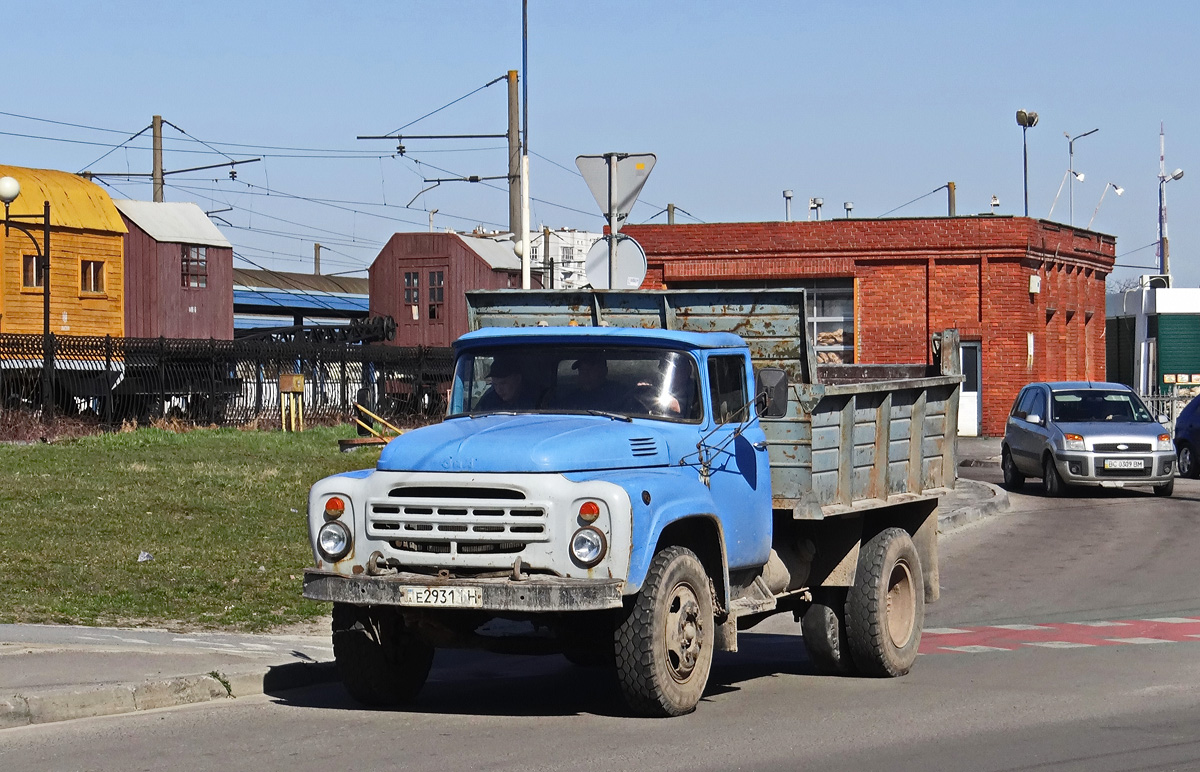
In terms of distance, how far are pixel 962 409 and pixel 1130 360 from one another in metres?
13.4

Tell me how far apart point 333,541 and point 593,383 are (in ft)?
5.45

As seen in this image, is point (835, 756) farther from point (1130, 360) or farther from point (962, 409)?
point (1130, 360)

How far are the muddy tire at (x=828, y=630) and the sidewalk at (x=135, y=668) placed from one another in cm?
291

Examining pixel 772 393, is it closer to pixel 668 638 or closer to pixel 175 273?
pixel 668 638

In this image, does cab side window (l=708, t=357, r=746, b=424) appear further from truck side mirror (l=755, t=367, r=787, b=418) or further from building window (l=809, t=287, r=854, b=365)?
building window (l=809, t=287, r=854, b=365)

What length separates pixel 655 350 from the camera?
340 inches

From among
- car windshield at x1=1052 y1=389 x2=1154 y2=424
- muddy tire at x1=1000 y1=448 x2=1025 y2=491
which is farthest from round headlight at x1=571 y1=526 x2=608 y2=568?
muddy tire at x1=1000 y1=448 x2=1025 y2=491

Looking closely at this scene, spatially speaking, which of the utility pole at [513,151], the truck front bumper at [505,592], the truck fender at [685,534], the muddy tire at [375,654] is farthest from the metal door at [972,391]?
the truck front bumper at [505,592]

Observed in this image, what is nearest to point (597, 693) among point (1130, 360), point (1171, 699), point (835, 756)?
point (835, 756)

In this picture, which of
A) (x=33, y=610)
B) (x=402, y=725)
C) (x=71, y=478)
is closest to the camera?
(x=402, y=725)

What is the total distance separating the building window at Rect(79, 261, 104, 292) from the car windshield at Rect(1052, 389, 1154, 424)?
88.6 feet

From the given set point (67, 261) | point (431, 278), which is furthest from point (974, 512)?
point (431, 278)

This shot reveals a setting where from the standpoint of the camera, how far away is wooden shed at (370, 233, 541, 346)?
5841cm

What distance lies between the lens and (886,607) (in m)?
9.66
